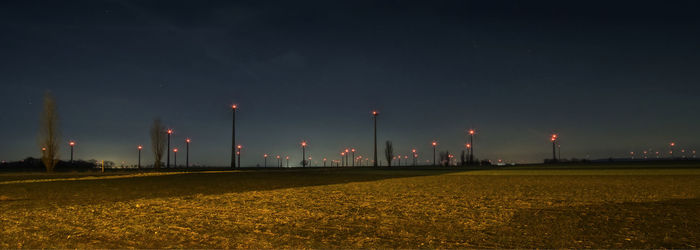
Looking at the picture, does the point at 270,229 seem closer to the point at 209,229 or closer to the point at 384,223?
the point at 209,229

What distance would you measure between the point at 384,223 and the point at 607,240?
3764 mm

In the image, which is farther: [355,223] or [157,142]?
[157,142]

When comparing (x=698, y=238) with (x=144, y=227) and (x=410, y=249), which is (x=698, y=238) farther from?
(x=144, y=227)

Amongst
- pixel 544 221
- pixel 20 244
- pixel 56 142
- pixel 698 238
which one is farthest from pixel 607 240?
pixel 56 142

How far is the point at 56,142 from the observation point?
44188 mm

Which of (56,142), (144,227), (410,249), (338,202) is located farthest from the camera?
(56,142)

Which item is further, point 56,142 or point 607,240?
point 56,142

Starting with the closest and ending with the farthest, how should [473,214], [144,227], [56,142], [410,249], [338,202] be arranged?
[410,249] → [144,227] → [473,214] → [338,202] → [56,142]

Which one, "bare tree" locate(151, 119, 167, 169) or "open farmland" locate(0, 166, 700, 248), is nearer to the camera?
"open farmland" locate(0, 166, 700, 248)

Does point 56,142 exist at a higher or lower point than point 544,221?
higher

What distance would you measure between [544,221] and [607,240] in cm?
197

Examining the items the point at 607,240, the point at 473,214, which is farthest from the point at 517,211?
the point at 607,240

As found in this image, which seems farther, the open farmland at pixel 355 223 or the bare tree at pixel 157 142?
the bare tree at pixel 157 142

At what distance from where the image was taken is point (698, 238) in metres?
6.87
